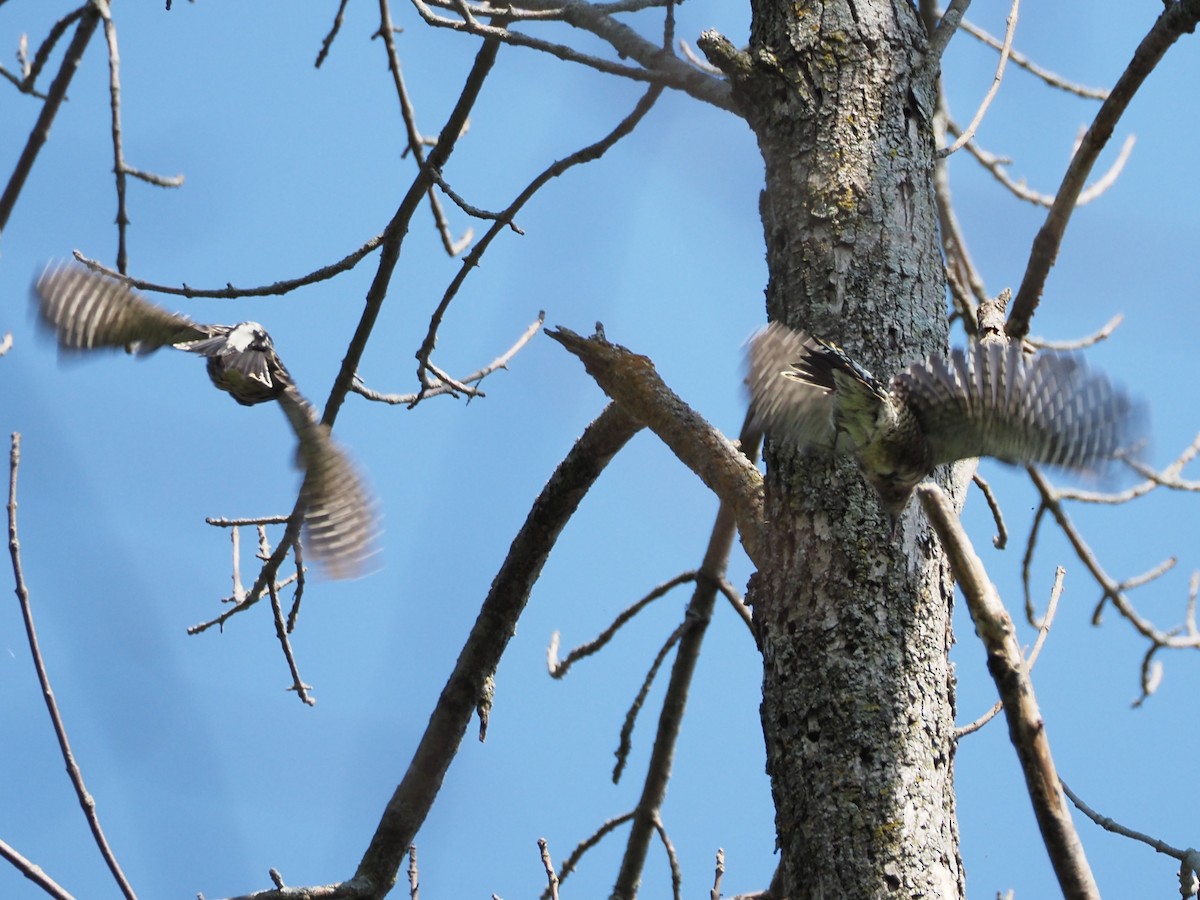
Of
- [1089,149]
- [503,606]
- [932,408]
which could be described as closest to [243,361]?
[503,606]

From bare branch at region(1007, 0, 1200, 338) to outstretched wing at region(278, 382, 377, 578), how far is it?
191 cm

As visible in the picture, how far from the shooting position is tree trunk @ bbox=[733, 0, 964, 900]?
2121 mm

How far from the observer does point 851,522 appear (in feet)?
7.83

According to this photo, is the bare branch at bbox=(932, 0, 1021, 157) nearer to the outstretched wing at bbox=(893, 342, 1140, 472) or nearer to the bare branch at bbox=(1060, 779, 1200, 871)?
the outstretched wing at bbox=(893, 342, 1140, 472)

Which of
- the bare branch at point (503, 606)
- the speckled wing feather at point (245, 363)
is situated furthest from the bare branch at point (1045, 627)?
the speckled wing feather at point (245, 363)

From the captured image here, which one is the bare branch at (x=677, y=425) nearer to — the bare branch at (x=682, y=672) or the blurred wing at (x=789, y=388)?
the blurred wing at (x=789, y=388)

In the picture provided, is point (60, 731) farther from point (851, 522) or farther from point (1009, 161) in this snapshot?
point (1009, 161)

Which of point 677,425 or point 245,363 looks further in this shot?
point 245,363

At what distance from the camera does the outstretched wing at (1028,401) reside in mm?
2656

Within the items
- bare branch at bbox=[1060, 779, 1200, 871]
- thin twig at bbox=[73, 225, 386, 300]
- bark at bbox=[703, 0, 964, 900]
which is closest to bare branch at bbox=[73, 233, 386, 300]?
thin twig at bbox=[73, 225, 386, 300]

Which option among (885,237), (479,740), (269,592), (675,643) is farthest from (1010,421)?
(269,592)

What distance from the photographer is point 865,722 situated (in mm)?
2180

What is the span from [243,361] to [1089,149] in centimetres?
257

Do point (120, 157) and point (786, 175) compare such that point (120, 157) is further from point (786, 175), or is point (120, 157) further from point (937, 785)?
point (937, 785)
